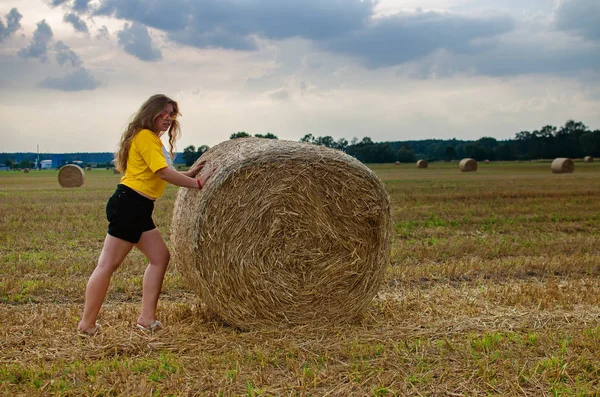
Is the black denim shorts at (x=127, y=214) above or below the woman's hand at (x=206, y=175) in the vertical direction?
below

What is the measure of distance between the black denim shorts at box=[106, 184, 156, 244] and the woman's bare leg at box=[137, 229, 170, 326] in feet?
0.38

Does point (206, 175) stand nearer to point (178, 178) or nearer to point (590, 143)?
point (178, 178)

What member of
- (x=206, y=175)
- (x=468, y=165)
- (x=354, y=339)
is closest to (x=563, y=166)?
(x=468, y=165)

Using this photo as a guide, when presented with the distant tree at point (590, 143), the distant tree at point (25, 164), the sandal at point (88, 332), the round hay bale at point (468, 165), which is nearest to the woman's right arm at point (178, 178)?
the sandal at point (88, 332)

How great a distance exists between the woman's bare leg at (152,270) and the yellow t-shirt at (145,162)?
358 millimetres

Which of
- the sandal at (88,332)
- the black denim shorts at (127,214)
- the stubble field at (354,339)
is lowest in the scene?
the stubble field at (354,339)

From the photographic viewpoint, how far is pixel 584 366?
431 centimetres

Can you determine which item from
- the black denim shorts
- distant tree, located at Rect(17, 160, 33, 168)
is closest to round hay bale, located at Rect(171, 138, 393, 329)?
the black denim shorts

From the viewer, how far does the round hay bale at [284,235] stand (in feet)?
16.8

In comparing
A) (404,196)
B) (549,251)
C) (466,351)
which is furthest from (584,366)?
(404,196)

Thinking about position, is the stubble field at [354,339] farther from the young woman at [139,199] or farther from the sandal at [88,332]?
the young woman at [139,199]

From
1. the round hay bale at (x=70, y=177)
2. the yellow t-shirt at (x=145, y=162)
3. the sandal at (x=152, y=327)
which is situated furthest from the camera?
the round hay bale at (x=70, y=177)

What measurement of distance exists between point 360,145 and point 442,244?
1715 inches

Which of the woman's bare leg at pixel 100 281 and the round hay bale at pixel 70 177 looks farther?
the round hay bale at pixel 70 177
